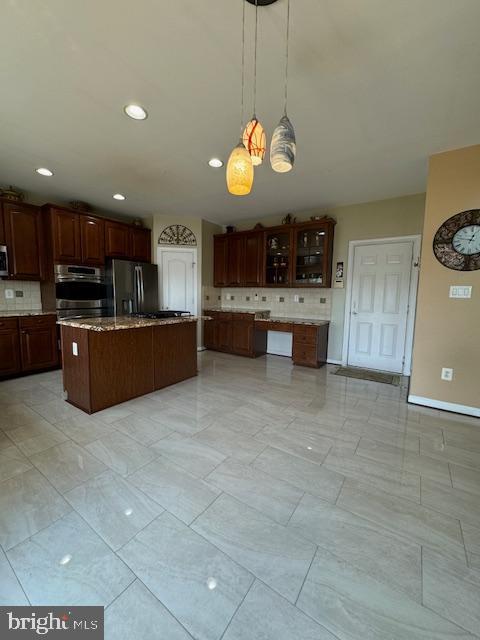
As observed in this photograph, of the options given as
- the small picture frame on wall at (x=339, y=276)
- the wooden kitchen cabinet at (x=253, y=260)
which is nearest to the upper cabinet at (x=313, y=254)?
the small picture frame on wall at (x=339, y=276)

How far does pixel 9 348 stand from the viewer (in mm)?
3582

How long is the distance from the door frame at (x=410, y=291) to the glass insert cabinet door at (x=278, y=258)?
104 cm

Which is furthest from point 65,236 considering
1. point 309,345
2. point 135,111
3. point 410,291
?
point 410,291

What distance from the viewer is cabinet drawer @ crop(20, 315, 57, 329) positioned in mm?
3717

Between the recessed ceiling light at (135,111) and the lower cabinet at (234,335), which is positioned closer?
the recessed ceiling light at (135,111)

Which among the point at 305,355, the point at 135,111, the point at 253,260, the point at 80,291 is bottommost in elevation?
the point at 305,355

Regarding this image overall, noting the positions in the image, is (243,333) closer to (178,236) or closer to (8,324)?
(178,236)

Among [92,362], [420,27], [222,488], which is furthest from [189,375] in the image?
[420,27]

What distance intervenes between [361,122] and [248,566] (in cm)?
322

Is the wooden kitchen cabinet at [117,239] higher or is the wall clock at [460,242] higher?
the wooden kitchen cabinet at [117,239]

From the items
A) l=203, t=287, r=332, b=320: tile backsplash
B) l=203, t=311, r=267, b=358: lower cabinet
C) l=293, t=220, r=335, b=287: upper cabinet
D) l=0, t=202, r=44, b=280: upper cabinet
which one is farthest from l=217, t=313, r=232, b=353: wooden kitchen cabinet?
l=0, t=202, r=44, b=280: upper cabinet

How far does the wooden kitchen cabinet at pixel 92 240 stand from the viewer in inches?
169

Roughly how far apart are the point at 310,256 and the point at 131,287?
328 centimetres

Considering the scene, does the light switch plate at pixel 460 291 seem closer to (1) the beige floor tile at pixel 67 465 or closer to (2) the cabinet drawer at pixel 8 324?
(1) the beige floor tile at pixel 67 465
